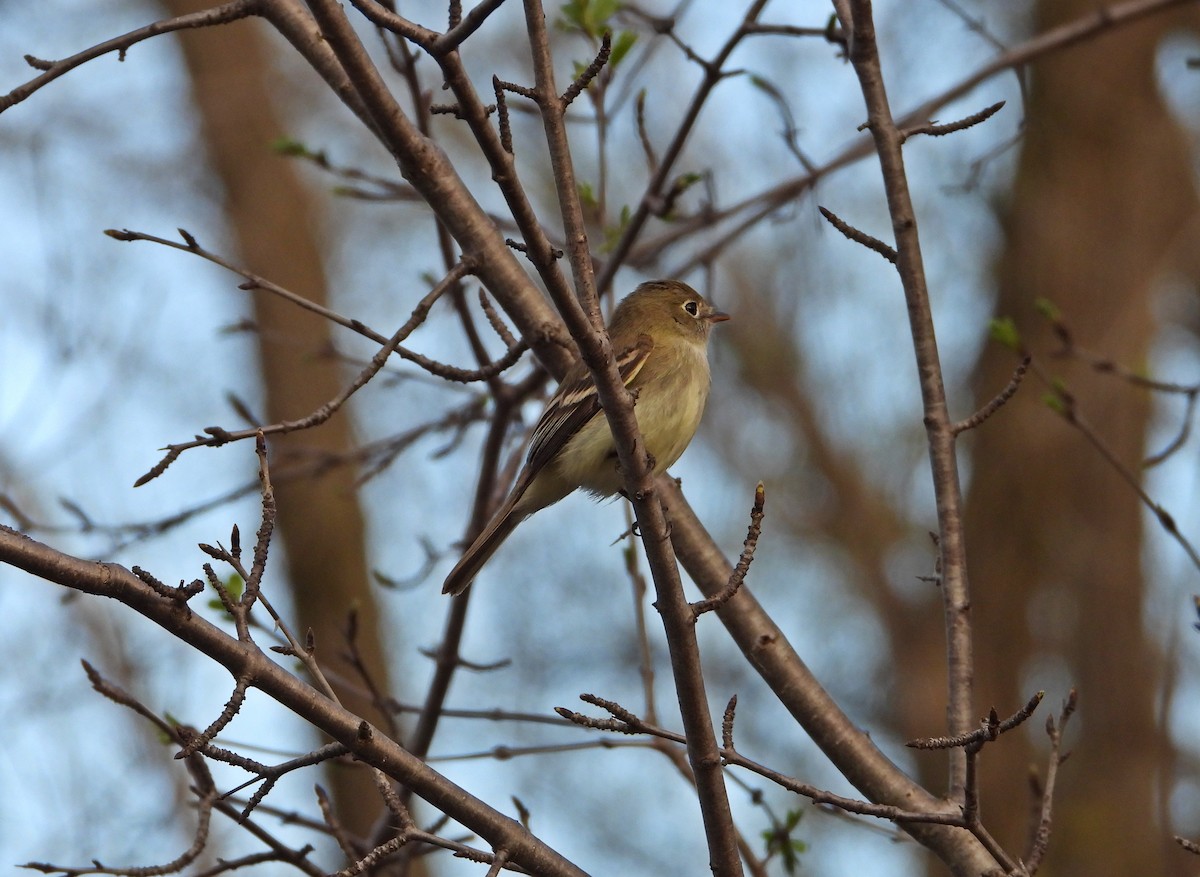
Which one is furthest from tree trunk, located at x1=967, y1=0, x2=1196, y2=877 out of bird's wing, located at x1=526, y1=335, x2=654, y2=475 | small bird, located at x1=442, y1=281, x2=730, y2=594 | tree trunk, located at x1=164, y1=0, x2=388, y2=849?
bird's wing, located at x1=526, y1=335, x2=654, y2=475

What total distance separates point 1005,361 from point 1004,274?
65 centimetres

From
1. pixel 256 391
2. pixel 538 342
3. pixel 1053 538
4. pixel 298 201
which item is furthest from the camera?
pixel 298 201

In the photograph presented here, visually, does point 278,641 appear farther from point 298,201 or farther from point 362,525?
point 298,201

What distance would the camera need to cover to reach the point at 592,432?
5.08 m

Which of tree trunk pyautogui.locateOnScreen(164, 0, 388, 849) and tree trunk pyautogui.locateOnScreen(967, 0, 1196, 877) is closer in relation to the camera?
tree trunk pyautogui.locateOnScreen(967, 0, 1196, 877)

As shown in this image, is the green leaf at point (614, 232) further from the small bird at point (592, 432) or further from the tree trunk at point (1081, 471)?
the tree trunk at point (1081, 471)

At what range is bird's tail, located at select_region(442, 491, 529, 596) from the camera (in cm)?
498

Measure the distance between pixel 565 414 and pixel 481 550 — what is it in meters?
0.60

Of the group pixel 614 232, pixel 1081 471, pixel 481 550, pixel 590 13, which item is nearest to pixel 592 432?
pixel 481 550

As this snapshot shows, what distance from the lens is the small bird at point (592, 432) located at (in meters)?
4.96

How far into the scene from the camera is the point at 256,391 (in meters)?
10.5

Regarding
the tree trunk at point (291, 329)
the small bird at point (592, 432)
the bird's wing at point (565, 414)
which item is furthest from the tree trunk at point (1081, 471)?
the bird's wing at point (565, 414)

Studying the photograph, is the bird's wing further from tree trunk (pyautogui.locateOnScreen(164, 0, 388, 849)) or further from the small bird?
tree trunk (pyautogui.locateOnScreen(164, 0, 388, 849))

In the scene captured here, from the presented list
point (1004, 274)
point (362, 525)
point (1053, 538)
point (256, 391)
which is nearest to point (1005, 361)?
point (1004, 274)
